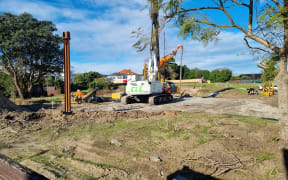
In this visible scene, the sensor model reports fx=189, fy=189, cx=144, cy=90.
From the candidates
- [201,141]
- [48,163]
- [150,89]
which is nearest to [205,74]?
[150,89]

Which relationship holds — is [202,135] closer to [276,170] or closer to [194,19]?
[276,170]

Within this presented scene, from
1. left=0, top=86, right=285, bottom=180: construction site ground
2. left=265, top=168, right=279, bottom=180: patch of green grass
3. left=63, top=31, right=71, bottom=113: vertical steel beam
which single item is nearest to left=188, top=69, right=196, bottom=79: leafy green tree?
left=63, top=31, right=71, bottom=113: vertical steel beam

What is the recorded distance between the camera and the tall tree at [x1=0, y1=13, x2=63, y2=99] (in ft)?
68.4

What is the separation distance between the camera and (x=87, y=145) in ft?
17.1

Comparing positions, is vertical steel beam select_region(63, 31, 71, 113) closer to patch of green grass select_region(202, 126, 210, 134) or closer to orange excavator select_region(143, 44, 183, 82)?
patch of green grass select_region(202, 126, 210, 134)

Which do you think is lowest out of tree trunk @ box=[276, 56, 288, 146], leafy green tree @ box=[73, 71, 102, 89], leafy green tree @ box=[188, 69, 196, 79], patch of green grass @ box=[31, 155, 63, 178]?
patch of green grass @ box=[31, 155, 63, 178]

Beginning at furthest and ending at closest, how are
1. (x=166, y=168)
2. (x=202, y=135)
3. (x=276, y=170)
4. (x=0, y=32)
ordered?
(x=0, y=32), (x=202, y=135), (x=166, y=168), (x=276, y=170)


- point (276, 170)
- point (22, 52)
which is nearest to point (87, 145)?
point (276, 170)

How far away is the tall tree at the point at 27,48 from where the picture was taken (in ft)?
68.4

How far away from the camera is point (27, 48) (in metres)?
21.9

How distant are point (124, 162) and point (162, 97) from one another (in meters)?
12.7

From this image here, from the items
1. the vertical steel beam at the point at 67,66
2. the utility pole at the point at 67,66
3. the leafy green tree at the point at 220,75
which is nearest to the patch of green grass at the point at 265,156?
the utility pole at the point at 67,66

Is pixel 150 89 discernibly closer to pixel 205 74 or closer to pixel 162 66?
pixel 162 66

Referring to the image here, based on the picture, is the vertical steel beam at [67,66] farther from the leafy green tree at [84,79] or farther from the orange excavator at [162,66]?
the leafy green tree at [84,79]
